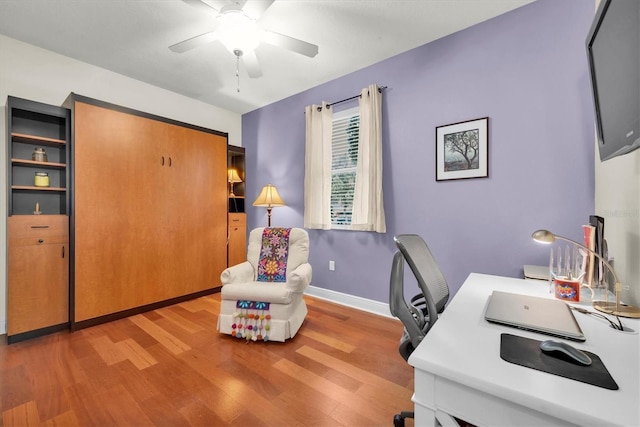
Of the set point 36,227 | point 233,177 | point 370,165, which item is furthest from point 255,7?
point 233,177

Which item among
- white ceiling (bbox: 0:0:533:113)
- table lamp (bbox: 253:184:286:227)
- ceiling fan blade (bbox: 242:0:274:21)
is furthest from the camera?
table lamp (bbox: 253:184:286:227)

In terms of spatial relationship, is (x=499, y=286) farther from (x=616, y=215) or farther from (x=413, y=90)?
(x=413, y=90)

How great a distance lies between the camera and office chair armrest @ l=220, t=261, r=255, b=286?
237cm

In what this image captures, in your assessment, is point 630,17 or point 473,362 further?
point 630,17

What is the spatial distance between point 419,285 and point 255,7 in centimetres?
184

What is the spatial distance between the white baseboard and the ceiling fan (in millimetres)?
2389

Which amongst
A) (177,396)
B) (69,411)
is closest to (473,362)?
(177,396)

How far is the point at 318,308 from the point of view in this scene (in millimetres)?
2963

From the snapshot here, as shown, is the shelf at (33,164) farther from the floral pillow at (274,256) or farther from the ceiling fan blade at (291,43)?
the ceiling fan blade at (291,43)

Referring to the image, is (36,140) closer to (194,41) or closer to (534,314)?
(194,41)

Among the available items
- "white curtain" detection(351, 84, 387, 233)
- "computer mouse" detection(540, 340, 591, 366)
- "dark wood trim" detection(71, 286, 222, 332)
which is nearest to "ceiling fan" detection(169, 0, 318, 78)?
"white curtain" detection(351, 84, 387, 233)

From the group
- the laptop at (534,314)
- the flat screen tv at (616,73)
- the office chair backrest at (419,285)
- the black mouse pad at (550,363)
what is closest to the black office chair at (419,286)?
the office chair backrest at (419,285)

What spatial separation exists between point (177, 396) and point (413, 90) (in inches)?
119

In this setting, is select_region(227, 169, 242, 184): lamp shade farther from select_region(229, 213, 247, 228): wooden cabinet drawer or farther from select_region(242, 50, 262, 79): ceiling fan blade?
select_region(242, 50, 262, 79): ceiling fan blade
